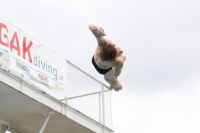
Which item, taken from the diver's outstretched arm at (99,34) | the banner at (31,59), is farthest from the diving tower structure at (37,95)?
the diver's outstretched arm at (99,34)

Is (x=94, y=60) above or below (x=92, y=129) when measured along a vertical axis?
below

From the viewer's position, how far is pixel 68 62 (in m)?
18.8

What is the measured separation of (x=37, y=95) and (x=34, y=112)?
45.0 inches

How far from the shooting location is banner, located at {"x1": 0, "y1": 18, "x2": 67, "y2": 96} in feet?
54.5

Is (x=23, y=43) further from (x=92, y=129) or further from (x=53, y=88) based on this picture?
(x=92, y=129)

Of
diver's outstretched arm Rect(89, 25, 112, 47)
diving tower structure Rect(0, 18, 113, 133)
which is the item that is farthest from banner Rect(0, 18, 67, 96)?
diver's outstretched arm Rect(89, 25, 112, 47)

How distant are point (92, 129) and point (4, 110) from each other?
8.81 feet

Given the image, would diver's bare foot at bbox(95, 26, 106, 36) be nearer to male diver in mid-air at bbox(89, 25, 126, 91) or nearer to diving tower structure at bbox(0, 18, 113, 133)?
male diver in mid-air at bbox(89, 25, 126, 91)

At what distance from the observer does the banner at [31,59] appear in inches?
654

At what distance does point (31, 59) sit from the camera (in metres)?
17.5

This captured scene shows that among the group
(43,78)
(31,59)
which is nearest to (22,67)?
(31,59)

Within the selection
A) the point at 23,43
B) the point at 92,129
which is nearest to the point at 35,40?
the point at 23,43

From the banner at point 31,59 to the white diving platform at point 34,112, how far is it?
26cm

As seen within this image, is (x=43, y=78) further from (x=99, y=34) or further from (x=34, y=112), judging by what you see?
(x=99, y=34)
